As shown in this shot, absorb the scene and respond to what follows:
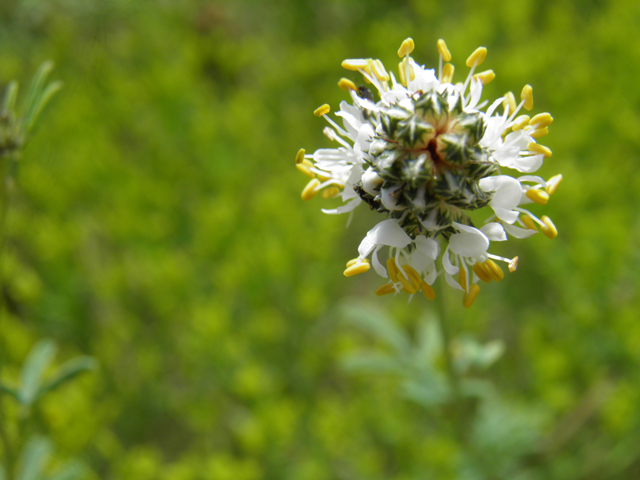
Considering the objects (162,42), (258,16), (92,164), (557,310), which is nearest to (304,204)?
(92,164)

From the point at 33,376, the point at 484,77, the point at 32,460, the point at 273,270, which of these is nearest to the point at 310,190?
the point at 484,77

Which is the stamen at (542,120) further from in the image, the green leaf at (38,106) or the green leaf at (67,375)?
the green leaf at (67,375)

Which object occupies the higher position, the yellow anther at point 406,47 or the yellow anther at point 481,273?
the yellow anther at point 406,47

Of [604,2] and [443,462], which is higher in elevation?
[604,2]

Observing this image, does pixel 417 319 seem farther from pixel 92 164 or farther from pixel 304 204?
pixel 92 164

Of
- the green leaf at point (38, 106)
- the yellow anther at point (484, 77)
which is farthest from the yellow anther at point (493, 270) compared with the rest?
the green leaf at point (38, 106)
